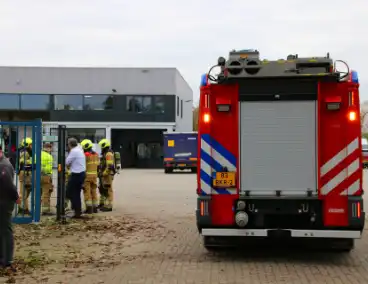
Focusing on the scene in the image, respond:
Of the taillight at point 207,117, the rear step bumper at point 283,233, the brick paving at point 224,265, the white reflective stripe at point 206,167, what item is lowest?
the brick paving at point 224,265

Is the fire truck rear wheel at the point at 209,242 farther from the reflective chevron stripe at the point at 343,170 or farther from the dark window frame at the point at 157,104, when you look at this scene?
the dark window frame at the point at 157,104

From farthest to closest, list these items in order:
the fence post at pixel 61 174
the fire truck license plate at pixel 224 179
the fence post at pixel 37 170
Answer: the fence post at pixel 61 174 < the fence post at pixel 37 170 < the fire truck license plate at pixel 224 179

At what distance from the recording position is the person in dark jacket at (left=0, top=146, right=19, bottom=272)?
713 centimetres

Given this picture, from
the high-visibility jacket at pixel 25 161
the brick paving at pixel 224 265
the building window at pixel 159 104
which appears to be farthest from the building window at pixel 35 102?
the brick paving at pixel 224 265

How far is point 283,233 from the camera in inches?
297

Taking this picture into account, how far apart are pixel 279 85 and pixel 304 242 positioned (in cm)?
299

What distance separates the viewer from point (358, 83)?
7.45 m

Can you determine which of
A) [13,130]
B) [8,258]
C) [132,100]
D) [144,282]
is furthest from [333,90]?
[132,100]

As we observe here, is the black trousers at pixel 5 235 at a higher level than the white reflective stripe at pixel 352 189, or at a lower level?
lower

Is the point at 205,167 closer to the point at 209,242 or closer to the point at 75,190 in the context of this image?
the point at 209,242

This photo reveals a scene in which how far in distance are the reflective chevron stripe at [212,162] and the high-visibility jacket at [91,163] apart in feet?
18.8

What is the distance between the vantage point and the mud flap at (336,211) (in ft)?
24.3

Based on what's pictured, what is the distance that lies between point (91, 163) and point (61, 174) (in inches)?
52.7

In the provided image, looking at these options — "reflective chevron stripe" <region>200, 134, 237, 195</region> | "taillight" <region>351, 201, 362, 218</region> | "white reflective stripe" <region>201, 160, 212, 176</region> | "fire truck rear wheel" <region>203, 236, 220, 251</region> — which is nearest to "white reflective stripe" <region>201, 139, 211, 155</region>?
"reflective chevron stripe" <region>200, 134, 237, 195</region>
